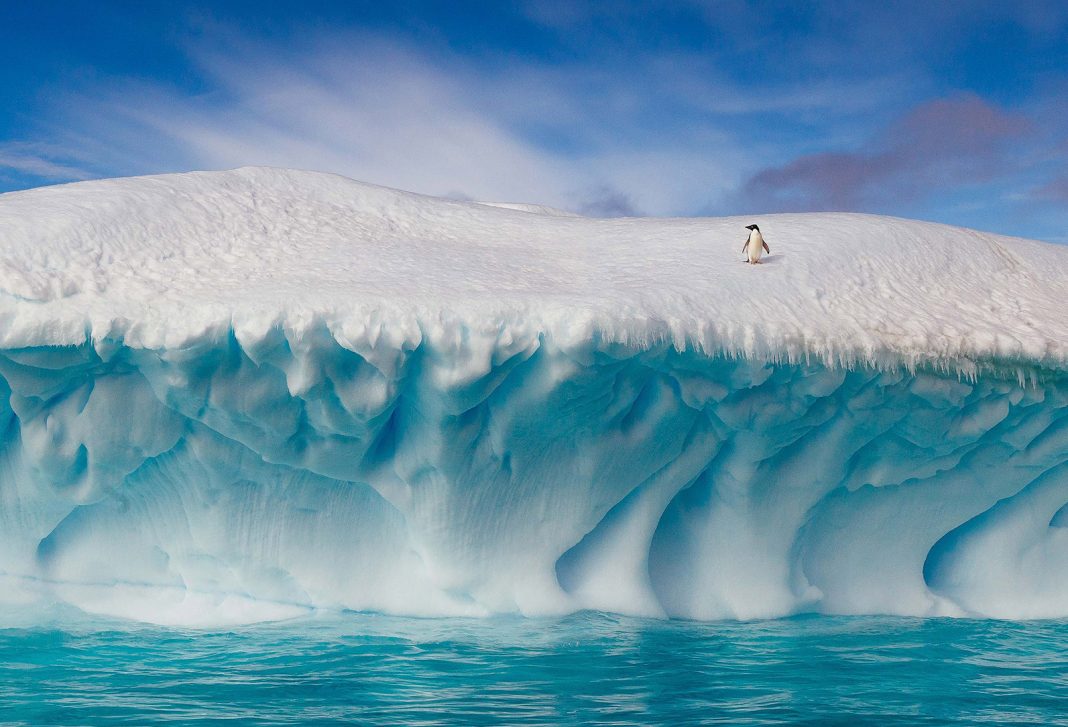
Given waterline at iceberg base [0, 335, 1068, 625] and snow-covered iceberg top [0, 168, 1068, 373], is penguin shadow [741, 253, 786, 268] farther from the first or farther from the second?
waterline at iceberg base [0, 335, 1068, 625]

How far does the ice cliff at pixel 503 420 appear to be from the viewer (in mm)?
4445

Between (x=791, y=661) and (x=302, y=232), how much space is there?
362cm

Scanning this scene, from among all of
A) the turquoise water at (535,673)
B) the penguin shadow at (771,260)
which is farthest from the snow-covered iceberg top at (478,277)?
the turquoise water at (535,673)

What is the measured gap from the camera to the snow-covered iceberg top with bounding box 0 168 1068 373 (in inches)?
173

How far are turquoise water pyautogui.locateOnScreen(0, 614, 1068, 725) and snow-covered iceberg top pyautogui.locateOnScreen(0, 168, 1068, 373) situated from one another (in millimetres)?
1484

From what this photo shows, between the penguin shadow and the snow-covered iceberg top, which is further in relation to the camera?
the penguin shadow

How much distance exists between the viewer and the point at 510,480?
4895 millimetres

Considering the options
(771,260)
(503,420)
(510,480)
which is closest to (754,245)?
(771,260)

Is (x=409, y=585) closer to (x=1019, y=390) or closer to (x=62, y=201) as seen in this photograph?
(x=62, y=201)

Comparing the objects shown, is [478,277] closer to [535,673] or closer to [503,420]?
[503,420]

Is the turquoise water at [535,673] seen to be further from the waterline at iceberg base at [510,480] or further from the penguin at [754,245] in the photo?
the penguin at [754,245]

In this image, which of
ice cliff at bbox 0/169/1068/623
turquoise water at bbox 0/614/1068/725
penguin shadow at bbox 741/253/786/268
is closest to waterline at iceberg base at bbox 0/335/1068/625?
ice cliff at bbox 0/169/1068/623

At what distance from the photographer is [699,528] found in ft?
17.4

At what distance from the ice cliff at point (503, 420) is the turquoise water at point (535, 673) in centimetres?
37
